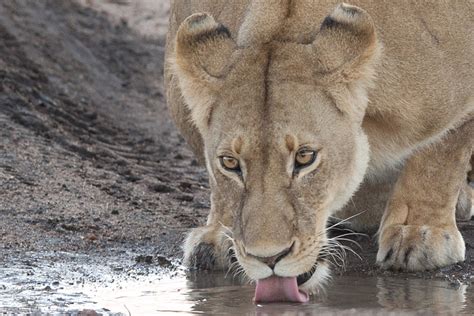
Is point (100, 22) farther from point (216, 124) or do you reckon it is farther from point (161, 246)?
point (216, 124)

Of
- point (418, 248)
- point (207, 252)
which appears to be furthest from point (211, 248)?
point (418, 248)

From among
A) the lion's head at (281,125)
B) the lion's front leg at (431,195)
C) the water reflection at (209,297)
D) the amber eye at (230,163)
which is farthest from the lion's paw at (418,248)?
the amber eye at (230,163)

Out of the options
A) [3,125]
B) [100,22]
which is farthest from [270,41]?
[100,22]

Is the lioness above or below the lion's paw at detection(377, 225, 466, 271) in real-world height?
above

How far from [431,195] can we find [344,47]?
1.10m

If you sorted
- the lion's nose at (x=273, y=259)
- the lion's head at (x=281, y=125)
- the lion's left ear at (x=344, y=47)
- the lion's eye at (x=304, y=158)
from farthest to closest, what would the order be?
the lion's left ear at (x=344, y=47)
the lion's eye at (x=304, y=158)
the lion's head at (x=281, y=125)
the lion's nose at (x=273, y=259)

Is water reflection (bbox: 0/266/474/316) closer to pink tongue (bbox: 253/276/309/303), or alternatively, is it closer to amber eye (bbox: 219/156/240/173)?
pink tongue (bbox: 253/276/309/303)

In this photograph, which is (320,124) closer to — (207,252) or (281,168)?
(281,168)

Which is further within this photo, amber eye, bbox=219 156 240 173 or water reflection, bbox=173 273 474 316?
amber eye, bbox=219 156 240 173

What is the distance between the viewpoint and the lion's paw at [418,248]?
6.22 metres

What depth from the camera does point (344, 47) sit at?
5680mm

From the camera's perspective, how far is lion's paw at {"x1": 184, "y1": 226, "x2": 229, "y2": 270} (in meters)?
6.41

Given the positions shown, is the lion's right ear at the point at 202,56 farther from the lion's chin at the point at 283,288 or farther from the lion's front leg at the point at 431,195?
the lion's front leg at the point at 431,195

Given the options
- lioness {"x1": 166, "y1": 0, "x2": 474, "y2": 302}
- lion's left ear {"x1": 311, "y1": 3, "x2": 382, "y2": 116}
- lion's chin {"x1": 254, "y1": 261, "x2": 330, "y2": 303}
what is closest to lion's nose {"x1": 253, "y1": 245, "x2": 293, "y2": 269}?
lioness {"x1": 166, "y1": 0, "x2": 474, "y2": 302}
